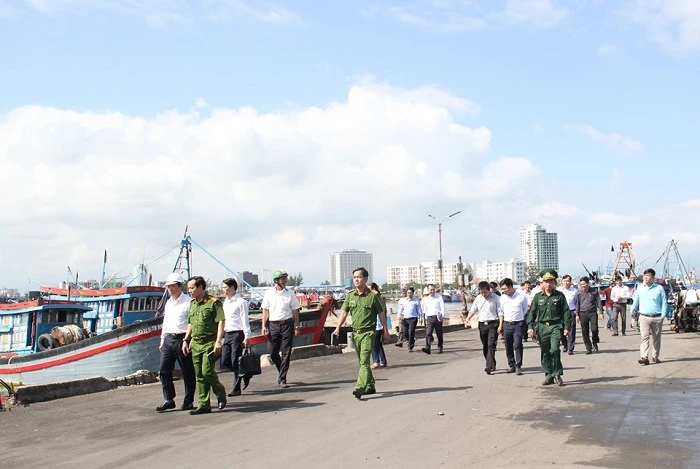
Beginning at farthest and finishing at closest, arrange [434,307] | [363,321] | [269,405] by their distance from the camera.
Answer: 1. [434,307]
2. [363,321]
3. [269,405]

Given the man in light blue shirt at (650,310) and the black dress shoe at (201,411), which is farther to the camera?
the man in light blue shirt at (650,310)

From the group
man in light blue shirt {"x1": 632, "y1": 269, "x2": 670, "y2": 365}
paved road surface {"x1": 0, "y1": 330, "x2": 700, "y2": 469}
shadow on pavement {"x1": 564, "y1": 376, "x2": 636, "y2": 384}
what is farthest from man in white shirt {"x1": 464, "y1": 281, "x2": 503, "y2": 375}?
man in light blue shirt {"x1": 632, "y1": 269, "x2": 670, "y2": 365}

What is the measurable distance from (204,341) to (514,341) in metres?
6.26

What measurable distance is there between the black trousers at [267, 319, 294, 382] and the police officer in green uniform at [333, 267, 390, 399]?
1414mm

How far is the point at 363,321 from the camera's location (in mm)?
10320

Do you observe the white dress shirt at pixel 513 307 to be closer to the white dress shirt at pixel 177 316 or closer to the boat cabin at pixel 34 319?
the white dress shirt at pixel 177 316

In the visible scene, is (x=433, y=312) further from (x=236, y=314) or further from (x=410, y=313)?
(x=236, y=314)

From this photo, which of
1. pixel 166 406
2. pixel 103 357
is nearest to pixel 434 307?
pixel 166 406

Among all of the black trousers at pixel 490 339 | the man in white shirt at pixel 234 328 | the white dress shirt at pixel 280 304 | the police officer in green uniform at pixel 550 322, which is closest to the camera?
the man in white shirt at pixel 234 328

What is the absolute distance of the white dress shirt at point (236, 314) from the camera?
11047mm

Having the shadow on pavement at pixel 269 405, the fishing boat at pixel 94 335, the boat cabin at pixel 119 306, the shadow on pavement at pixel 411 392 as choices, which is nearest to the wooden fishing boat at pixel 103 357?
the fishing boat at pixel 94 335

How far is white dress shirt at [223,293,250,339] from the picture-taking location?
11.0m

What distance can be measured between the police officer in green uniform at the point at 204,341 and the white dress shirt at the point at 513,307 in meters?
5.91

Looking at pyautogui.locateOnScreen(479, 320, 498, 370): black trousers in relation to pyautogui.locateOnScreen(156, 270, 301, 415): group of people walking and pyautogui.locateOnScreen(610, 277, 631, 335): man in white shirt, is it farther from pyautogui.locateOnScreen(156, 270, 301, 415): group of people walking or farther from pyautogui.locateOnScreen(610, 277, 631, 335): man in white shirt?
pyautogui.locateOnScreen(610, 277, 631, 335): man in white shirt
